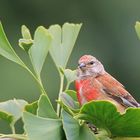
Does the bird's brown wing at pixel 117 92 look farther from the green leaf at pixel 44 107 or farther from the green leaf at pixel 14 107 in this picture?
the green leaf at pixel 44 107

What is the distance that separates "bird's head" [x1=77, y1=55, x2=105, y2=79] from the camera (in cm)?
241

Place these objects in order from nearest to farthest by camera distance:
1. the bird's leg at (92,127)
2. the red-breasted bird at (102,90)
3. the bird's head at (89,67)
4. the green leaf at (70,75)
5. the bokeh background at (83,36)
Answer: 1. the bird's leg at (92,127)
2. the green leaf at (70,75)
3. the red-breasted bird at (102,90)
4. the bird's head at (89,67)
5. the bokeh background at (83,36)

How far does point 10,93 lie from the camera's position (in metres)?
5.50

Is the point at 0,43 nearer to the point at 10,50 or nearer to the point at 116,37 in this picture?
the point at 10,50

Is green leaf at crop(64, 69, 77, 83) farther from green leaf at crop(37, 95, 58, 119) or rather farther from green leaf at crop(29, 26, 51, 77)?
green leaf at crop(37, 95, 58, 119)

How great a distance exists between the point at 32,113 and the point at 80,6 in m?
5.54

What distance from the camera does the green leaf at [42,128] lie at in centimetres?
138

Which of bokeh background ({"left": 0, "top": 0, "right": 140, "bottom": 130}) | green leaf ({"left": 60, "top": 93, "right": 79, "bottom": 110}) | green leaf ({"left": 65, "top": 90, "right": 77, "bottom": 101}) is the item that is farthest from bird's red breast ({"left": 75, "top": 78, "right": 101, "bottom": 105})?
bokeh background ({"left": 0, "top": 0, "right": 140, "bottom": 130})

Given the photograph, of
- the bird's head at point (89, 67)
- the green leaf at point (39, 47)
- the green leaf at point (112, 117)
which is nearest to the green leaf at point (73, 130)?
the green leaf at point (112, 117)

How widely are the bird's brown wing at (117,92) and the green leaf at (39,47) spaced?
14.3 inches

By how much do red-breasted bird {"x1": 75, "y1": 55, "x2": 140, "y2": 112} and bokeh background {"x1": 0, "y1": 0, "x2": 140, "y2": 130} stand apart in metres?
2.68

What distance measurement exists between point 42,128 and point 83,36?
16.2ft

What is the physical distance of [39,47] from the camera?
5.22ft

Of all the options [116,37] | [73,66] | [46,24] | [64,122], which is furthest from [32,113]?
[46,24]
